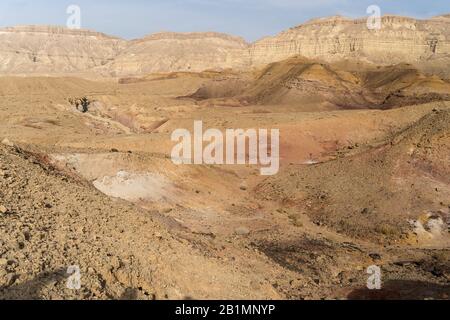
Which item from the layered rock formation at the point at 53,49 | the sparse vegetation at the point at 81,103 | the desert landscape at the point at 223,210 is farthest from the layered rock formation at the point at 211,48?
the desert landscape at the point at 223,210

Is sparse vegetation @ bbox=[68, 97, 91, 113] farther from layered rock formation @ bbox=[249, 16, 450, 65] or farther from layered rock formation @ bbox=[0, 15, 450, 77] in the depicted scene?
layered rock formation @ bbox=[249, 16, 450, 65]

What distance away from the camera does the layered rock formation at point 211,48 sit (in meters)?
96.7

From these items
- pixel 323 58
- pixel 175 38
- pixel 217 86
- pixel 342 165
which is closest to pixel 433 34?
pixel 323 58

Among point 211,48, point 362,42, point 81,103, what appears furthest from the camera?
point 211,48

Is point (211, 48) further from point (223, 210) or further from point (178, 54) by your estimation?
point (223, 210)

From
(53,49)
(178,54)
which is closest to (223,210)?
(178,54)

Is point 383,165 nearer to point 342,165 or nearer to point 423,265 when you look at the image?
point 342,165

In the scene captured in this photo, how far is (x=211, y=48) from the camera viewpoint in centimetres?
13975

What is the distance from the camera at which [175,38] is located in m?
146

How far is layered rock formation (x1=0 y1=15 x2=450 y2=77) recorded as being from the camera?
96.7 metres

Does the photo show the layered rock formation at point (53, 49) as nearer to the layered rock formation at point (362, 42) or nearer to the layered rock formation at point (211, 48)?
the layered rock formation at point (211, 48)

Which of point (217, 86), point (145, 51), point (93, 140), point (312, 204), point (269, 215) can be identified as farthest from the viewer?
point (145, 51)

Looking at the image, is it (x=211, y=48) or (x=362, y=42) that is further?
(x=211, y=48)

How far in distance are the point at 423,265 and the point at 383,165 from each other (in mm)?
6907
